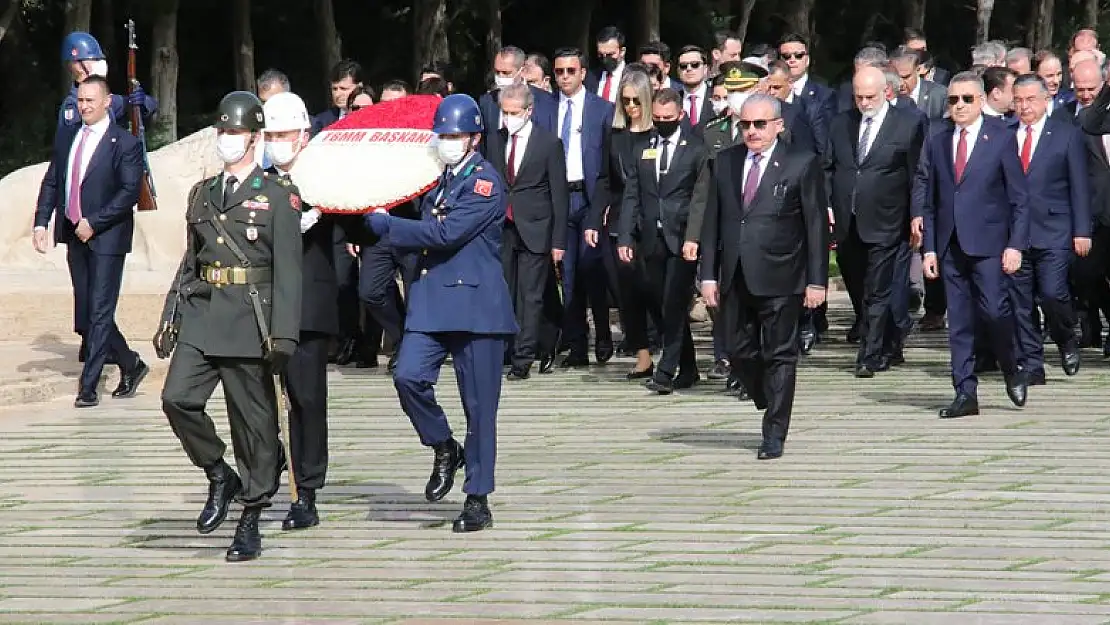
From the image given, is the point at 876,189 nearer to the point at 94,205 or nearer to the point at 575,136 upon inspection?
the point at 575,136

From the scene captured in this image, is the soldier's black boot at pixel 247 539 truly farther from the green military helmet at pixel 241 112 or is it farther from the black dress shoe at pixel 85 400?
the black dress shoe at pixel 85 400

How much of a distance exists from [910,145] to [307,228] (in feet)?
19.6

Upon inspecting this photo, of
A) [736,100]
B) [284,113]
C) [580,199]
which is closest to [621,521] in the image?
[284,113]

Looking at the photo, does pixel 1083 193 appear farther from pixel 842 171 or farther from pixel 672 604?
pixel 672 604

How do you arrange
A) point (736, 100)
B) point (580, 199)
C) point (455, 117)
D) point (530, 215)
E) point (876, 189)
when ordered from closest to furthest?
point (455, 117)
point (736, 100)
point (530, 215)
point (876, 189)
point (580, 199)

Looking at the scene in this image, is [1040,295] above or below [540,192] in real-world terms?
below

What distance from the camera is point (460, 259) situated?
9.72m

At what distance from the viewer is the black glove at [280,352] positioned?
30.4 ft

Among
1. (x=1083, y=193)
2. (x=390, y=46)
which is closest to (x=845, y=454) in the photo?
(x=1083, y=193)

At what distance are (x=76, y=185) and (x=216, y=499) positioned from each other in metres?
4.68

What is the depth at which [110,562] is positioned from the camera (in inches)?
364

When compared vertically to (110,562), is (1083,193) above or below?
above

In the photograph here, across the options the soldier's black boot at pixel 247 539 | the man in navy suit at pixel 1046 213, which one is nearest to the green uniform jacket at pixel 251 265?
the soldier's black boot at pixel 247 539

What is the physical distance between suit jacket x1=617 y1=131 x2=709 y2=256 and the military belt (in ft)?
16.1
